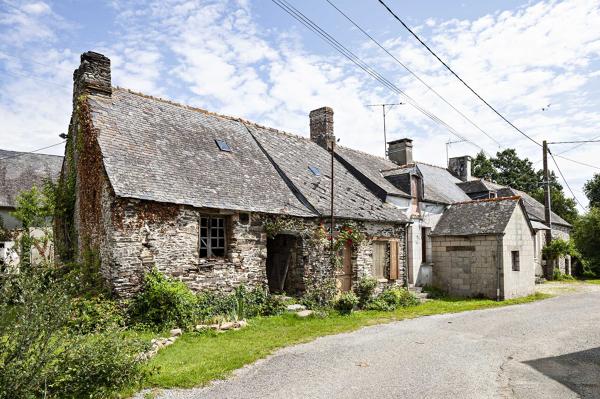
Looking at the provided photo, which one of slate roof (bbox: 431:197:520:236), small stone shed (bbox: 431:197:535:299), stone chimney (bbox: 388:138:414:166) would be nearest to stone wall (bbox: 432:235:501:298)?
small stone shed (bbox: 431:197:535:299)

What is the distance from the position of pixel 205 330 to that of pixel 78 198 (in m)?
6.82

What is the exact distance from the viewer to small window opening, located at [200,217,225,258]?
12.9 meters

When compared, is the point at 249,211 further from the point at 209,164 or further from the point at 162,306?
the point at 162,306

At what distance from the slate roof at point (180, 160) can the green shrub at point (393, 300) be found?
149 inches

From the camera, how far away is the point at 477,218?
19469 millimetres

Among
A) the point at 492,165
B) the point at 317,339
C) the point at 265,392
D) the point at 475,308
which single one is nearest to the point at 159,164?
the point at 317,339

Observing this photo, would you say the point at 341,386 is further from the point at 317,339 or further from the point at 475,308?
the point at 475,308

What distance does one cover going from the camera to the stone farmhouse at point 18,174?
80.6ft

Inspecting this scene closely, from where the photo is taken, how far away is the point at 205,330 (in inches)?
417

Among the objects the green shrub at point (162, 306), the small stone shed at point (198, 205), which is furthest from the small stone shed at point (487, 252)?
the green shrub at point (162, 306)

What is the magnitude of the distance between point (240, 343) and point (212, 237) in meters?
4.13

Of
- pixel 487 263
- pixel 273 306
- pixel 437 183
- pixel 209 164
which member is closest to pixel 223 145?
pixel 209 164

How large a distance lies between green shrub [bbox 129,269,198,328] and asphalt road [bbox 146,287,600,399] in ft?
10.2

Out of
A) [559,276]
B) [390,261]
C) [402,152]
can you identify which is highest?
[402,152]
